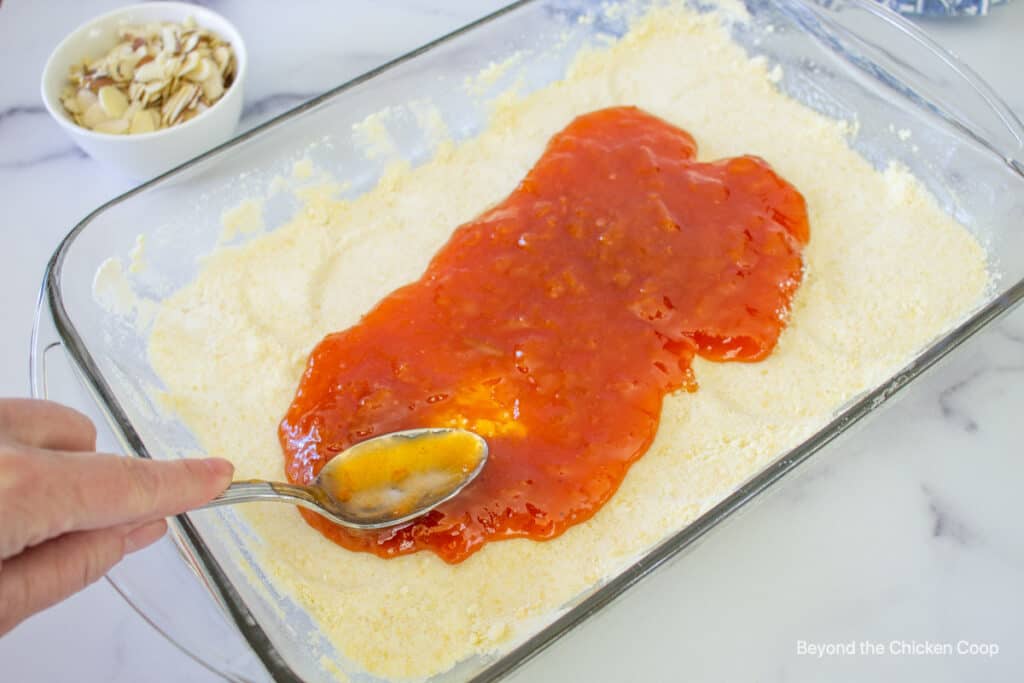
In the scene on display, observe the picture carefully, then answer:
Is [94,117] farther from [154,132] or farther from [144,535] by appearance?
[144,535]

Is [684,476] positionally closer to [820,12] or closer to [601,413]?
[601,413]

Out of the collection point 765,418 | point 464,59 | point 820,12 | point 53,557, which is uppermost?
point 820,12

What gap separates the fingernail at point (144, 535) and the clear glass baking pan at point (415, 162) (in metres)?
0.05

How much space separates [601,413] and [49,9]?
4.92ft

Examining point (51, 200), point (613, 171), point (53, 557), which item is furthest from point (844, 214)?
point (51, 200)

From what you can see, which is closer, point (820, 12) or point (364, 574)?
point (364, 574)

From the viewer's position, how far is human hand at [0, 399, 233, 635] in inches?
33.8

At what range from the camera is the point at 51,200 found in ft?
5.65

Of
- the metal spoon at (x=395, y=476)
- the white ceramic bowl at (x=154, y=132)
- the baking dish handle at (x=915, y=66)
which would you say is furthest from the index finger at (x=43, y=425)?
the baking dish handle at (x=915, y=66)

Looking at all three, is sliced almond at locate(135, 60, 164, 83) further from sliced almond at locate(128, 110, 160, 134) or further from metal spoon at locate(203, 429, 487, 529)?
metal spoon at locate(203, 429, 487, 529)

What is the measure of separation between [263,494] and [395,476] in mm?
190

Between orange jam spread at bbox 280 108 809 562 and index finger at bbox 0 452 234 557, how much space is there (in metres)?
0.34

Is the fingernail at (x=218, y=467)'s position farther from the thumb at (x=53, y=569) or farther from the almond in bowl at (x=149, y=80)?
the almond in bowl at (x=149, y=80)

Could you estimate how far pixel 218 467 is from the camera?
39.7 inches
